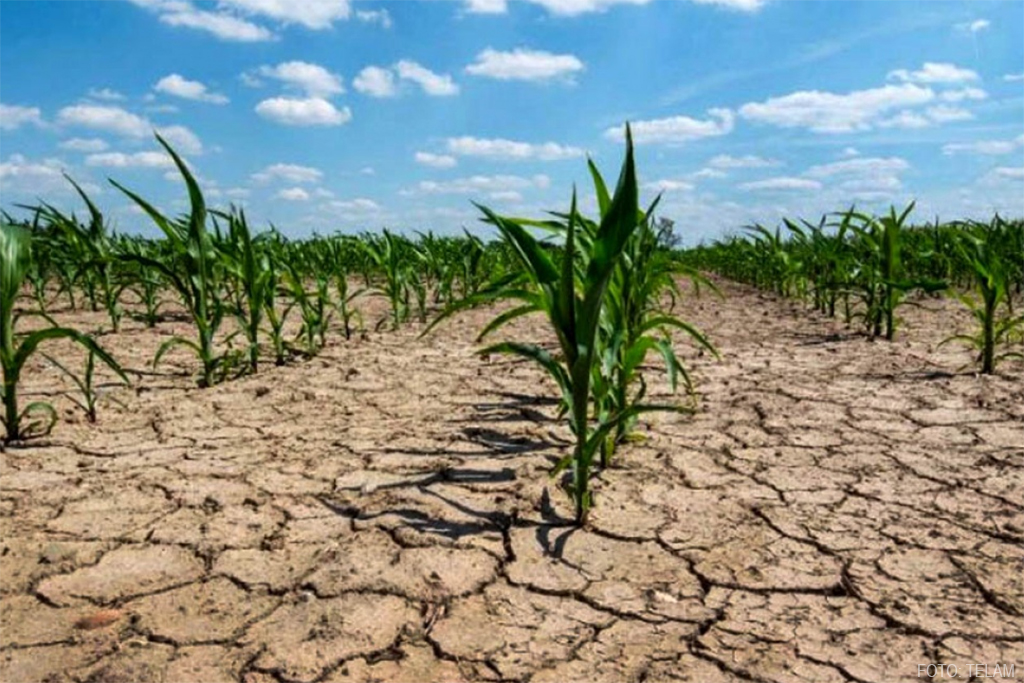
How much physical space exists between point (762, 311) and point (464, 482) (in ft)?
13.5

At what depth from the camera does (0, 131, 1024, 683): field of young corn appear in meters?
1.22

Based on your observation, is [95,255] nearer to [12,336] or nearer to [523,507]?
[12,336]

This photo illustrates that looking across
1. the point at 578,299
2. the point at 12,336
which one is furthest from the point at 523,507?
the point at 12,336

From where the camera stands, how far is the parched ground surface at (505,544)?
3.93 ft

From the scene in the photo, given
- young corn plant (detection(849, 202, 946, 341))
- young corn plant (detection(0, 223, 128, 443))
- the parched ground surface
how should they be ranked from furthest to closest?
1. young corn plant (detection(849, 202, 946, 341))
2. young corn plant (detection(0, 223, 128, 443))
3. the parched ground surface

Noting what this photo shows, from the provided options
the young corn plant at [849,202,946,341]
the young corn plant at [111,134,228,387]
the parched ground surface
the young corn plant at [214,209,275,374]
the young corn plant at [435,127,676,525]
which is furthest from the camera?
the young corn plant at [849,202,946,341]

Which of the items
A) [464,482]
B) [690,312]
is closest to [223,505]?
[464,482]

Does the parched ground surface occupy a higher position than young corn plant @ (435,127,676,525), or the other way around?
young corn plant @ (435,127,676,525)

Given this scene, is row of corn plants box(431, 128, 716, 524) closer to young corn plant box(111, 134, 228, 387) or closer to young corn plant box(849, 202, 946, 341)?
young corn plant box(111, 134, 228, 387)

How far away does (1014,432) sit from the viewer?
2.22m

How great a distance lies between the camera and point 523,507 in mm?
1703

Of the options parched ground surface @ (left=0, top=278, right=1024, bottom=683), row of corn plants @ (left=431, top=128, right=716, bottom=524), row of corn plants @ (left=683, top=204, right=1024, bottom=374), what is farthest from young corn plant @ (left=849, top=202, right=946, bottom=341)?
row of corn plants @ (left=431, top=128, right=716, bottom=524)

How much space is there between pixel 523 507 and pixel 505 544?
0.56 ft

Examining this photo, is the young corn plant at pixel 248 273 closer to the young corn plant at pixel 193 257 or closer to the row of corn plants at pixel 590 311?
the young corn plant at pixel 193 257
